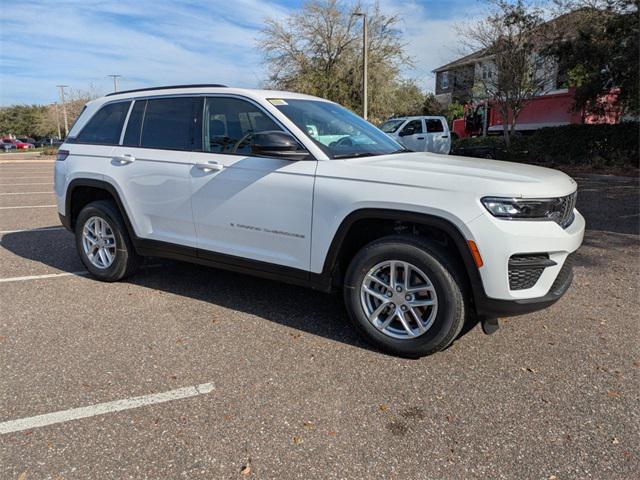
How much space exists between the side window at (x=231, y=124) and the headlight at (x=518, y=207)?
174 centimetres

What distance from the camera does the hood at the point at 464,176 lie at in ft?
9.96

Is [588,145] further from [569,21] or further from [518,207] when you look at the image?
[518,207]

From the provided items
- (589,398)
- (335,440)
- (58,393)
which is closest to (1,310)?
(58,393)

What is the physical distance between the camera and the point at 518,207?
9.93 ft

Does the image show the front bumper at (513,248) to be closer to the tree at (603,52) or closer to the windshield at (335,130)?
the windshield at (335,130)

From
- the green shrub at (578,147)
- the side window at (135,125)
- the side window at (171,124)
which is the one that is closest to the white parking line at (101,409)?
the side window at (171,124)

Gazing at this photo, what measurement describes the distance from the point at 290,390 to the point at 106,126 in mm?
3422

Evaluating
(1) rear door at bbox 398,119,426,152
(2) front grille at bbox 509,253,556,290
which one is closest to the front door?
(2) front grille at bbox 509,253,556,290

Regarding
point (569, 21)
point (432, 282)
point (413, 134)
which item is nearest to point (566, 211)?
point (432, 282)

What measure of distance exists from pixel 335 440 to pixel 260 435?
0.40m

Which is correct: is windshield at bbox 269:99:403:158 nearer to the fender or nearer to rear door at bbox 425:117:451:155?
the fender

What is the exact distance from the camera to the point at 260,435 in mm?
2631

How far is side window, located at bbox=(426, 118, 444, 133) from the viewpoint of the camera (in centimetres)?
1711

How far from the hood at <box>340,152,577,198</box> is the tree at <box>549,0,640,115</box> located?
15.2 meters
